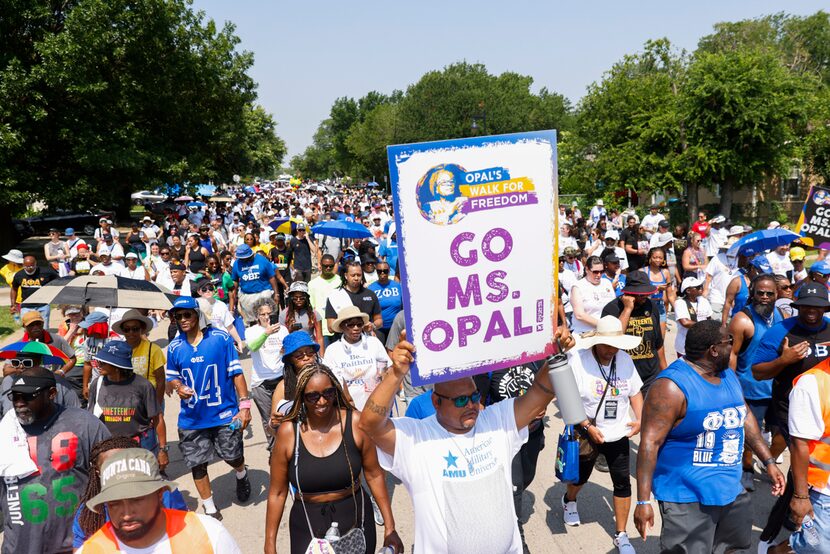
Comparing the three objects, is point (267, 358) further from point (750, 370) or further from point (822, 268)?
point (822, 268)

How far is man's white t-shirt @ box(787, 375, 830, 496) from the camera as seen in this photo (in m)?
3.79

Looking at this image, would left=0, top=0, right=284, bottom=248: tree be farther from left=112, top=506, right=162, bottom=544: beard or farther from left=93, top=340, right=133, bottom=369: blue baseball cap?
left=112, top=506, right=162, bottom=544: beard

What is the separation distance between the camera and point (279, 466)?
11.7 ft

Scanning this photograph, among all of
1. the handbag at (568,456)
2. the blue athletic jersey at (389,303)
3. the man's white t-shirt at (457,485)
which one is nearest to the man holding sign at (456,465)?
the man's white t-shirt at (457,485)

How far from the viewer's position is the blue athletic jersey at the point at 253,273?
9.97 meters

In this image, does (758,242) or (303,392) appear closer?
(303,392)

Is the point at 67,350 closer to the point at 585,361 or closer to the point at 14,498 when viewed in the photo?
the point at 14,498

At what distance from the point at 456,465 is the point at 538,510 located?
292 centimetres

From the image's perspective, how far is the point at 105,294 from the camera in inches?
256

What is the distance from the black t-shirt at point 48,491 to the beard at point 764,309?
544cm

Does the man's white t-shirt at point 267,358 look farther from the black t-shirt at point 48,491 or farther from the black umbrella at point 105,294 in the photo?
the black t-shirt at point 48,491

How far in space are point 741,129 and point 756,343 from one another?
21.1m

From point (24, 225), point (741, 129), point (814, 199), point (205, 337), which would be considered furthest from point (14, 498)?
point (24, 225)

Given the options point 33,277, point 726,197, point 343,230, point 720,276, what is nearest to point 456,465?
point 720,276
